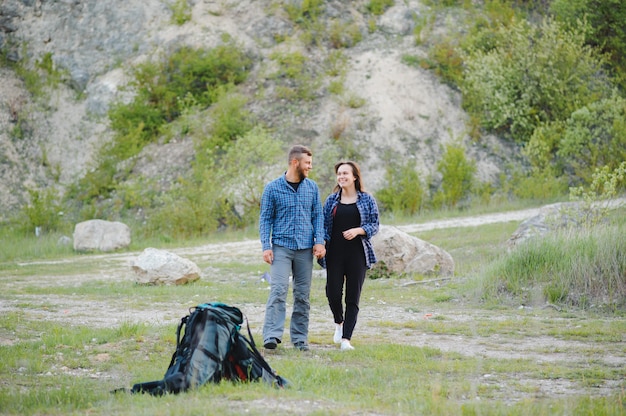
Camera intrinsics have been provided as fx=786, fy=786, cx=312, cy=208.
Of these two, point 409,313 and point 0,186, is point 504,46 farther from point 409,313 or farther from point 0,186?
point 409,313

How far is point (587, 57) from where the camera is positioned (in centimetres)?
3114

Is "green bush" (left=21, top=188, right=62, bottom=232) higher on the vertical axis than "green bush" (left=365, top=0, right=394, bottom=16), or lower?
lower

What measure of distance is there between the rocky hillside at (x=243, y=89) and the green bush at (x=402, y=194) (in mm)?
768

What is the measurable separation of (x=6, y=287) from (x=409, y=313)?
855cm

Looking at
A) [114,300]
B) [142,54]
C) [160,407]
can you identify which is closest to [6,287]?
[114,300]

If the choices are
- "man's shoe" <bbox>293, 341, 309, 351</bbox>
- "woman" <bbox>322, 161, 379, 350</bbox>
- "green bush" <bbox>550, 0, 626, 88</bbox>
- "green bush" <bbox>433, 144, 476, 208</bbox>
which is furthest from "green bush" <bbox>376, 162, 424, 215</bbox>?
"man's shoe" <bbox>293, 341, 309, 351</bbox>

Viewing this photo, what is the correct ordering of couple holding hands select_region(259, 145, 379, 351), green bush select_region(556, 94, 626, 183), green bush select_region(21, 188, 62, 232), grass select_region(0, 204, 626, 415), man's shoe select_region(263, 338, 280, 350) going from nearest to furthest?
grass select_region(0, 204, 626, 415) < man's shoe select_region(263, 338, 280, 350) < couple holding hands select_region(259, 145, 379, 351) < green bush select_region(21, 188, 62, 232) < green bush select_region(556, 94, 626, 183)

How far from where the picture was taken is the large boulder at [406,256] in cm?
1591

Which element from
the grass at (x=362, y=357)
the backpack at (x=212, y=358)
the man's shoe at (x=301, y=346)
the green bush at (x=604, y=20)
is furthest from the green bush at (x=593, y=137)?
the backpack at (x=212, y=358)

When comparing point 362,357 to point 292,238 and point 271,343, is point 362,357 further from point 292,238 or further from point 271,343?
point 292,238

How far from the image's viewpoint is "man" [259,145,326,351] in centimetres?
850

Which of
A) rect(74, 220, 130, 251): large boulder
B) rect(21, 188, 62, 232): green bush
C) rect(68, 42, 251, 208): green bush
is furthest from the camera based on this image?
rect(68, 42, 251, 208): green bush

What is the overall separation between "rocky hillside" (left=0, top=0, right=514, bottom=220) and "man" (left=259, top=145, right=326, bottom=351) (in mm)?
20626

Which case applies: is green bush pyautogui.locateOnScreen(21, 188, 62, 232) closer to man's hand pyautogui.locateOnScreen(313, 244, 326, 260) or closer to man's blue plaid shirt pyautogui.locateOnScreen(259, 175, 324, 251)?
man's blue plaid shirt pyautogui.locateOnScreen(259, 175, 324, 251)
